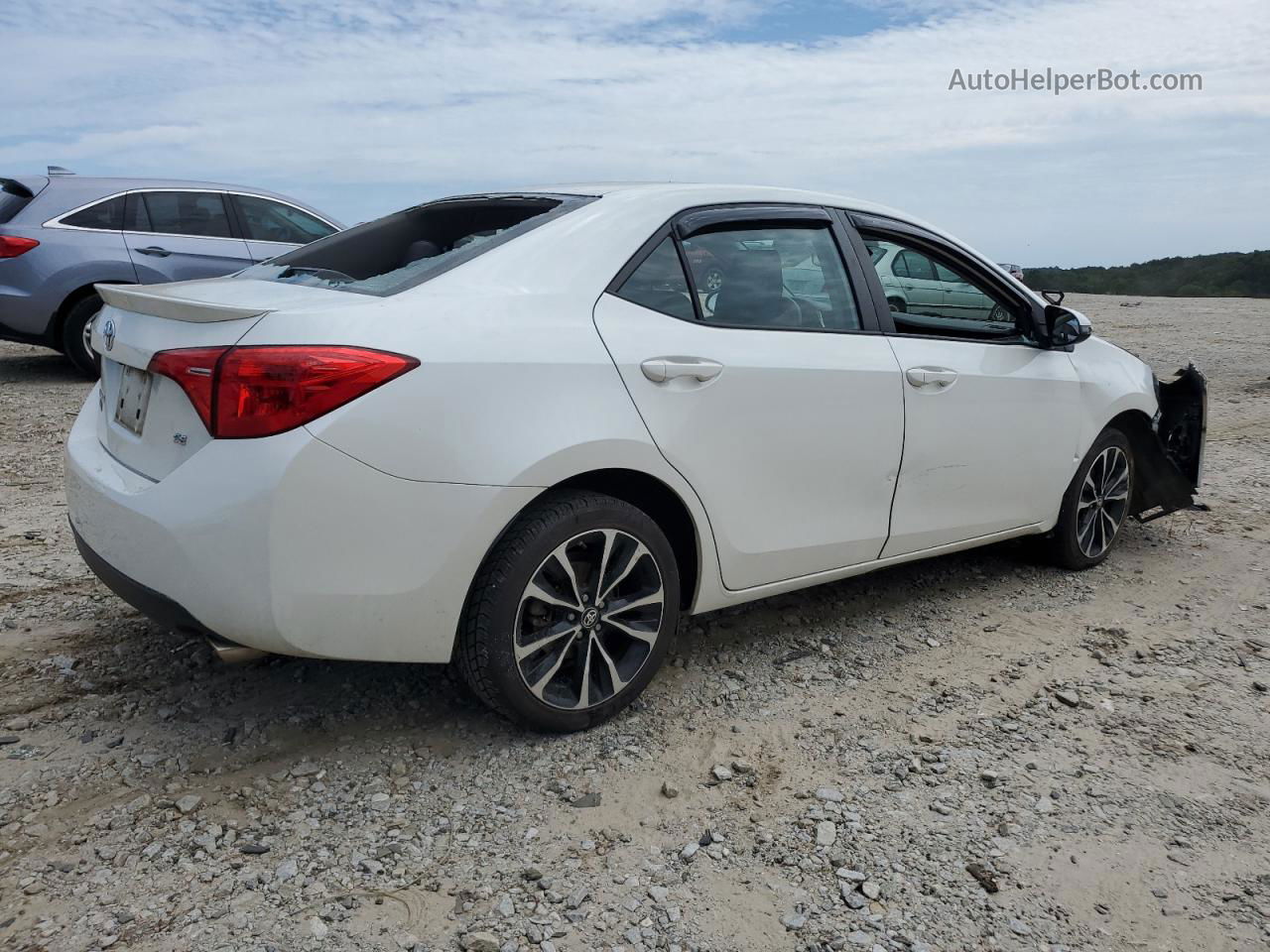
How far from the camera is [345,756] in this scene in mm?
3201

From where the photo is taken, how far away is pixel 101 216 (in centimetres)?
945

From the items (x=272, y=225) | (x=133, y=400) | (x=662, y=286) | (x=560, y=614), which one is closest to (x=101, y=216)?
(x=272, y=225)

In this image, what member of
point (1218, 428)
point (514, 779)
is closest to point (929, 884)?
point (514, 779)

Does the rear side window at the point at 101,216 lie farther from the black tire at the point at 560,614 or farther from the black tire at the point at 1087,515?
the black tire at the point at 1087,515

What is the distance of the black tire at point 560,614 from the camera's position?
3008 mm

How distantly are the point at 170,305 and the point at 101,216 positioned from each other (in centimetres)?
744

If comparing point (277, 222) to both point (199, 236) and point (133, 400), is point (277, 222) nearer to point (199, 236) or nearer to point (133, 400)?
point (199, 236)

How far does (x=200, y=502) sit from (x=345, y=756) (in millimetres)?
892

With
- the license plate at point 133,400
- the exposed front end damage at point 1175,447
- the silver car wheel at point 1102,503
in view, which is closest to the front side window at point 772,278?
the license plate at point 133,400

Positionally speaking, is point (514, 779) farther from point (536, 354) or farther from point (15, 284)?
point (15, 284)

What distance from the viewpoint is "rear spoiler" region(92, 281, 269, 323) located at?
283 centimetres

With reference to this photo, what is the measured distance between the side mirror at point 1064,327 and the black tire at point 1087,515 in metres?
0.58

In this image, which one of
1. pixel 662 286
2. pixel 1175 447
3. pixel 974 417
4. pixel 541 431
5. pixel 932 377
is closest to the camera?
pixel 541 431

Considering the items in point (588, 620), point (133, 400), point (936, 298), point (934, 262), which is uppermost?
point (934, 262)
